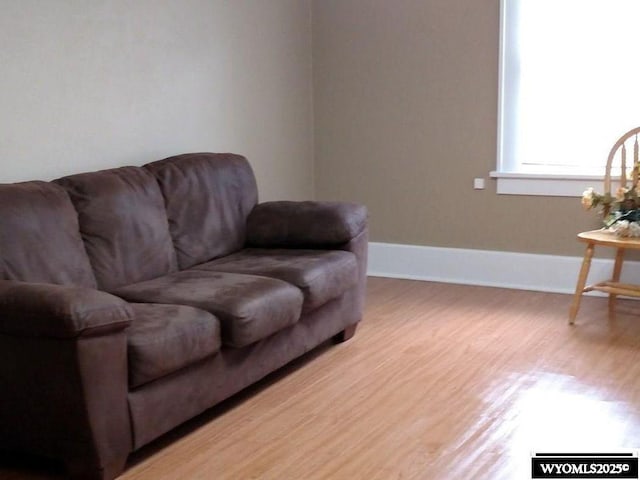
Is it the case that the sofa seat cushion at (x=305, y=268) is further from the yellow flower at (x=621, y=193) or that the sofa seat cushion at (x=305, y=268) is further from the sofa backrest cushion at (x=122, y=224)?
the yellow flower at (x=621, y=193)

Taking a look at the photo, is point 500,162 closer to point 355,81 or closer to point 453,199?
point 453,199

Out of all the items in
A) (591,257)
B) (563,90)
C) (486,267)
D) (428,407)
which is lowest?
(428,407)

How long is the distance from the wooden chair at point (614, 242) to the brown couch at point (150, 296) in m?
1.11

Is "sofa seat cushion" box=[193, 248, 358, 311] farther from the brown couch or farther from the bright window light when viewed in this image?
the bright window light

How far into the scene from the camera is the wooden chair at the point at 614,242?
4352mm

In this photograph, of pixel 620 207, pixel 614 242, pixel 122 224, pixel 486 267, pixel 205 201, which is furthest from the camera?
pixel 486 267

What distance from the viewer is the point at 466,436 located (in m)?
3.14

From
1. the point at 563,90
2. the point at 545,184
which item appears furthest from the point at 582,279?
the point at 563,90

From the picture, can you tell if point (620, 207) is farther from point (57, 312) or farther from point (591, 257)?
point (57, 312)

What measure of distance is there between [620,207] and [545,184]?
2.34 feet

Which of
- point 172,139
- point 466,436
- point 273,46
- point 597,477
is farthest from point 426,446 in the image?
point 273,46

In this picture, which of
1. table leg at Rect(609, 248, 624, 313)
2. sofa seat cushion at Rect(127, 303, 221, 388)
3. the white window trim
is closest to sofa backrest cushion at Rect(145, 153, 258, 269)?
sofa seat cushion at Rect(127, 303, 221, 388)

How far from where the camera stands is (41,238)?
10.7ft

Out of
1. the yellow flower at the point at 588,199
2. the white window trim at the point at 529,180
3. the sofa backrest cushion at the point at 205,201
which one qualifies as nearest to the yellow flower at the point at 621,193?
the yellow flower at the point at 588,199
